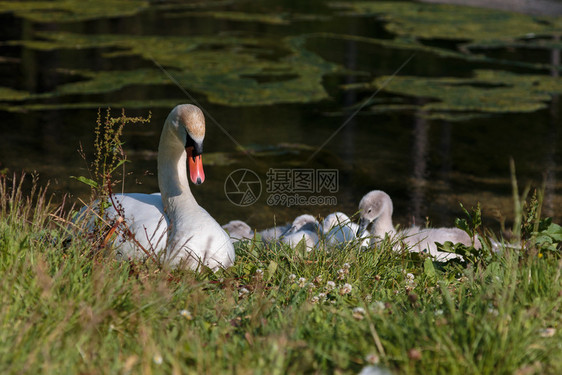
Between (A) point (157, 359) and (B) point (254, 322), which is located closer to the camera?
(A) point (157, 359)

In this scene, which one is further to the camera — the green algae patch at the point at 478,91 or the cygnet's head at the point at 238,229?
the green algae patch at the point at 478,91

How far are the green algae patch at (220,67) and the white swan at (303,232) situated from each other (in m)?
5.15

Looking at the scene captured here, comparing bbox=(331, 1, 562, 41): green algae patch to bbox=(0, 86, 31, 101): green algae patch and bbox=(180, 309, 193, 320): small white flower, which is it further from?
bbox=(180, 309, 193, 320): small white flower

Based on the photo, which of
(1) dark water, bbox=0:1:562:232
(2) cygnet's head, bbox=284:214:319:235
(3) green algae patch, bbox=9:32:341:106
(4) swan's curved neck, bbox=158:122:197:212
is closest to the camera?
(4) swan's curved neck, bbox=158:122:197:212

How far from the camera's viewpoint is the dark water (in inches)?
303

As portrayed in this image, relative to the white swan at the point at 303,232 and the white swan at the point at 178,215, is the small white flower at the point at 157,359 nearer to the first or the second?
the white swan at the point at 178,215

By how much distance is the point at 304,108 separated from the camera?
411 inches

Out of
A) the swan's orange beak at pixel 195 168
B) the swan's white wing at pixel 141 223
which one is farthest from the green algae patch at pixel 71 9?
the swan's orange beak at pixel 195 168

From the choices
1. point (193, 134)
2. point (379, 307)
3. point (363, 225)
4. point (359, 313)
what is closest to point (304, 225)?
point (363, 225)

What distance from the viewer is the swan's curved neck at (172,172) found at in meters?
4.55

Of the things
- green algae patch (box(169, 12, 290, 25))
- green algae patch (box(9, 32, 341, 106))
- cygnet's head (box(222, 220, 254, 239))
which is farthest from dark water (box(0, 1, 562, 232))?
cygnet's head (box(222, 220, 254, 239))

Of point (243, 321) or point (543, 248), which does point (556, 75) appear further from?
point (243, 321)

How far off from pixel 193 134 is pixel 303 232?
55.1 inches

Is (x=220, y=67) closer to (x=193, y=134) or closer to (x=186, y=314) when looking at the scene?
(x=193, y=134)
